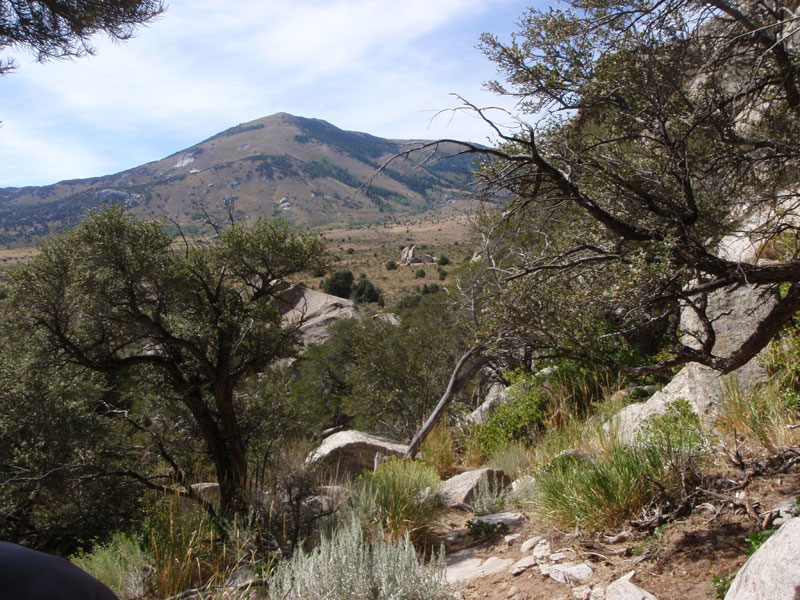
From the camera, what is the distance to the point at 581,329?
3863 millimetres

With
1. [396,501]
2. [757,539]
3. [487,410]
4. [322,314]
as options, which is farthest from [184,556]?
[322,314]

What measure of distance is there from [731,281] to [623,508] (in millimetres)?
1800

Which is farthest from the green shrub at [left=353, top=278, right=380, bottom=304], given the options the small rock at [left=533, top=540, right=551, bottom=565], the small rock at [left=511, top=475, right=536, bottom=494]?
the small rock at [left=533, top=540, right=551, bottom=565]

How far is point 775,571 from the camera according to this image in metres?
2.20

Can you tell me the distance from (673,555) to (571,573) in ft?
2.13

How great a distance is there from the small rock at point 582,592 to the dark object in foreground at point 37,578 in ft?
10.0

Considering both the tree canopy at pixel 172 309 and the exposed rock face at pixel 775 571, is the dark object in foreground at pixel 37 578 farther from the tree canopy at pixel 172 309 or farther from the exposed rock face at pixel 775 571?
the tree canopy at pixel 172 309

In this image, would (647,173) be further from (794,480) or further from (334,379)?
(334,379)

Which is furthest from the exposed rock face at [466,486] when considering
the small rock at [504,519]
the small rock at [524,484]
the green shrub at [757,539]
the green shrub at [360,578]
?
the green shrub at [757,539]

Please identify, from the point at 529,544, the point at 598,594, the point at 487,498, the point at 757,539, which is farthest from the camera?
the point at 487,498

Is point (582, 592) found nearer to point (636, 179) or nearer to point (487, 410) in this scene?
point (636, 179)

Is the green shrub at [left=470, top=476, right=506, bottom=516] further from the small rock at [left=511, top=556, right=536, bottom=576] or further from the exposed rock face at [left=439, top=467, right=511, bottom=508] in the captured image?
the small rock at [left=511, top=556, right=536, bottom=576]

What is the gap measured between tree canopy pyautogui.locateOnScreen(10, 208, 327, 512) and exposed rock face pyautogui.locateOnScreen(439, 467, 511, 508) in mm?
2826

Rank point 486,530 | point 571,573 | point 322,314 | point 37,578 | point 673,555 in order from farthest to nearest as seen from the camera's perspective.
A: point 322,314
point 486,530
point 571,573
point 673,555
point 37,578
